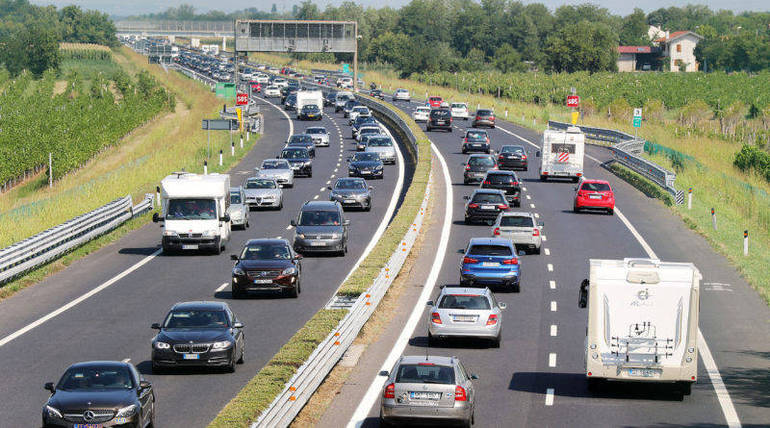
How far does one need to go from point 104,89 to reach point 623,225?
12852 cm

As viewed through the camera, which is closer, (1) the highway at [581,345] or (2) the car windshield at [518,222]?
(1) the highway at [581,345]

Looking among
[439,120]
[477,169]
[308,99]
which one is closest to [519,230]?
[477,169]

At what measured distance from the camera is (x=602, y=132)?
90.2m

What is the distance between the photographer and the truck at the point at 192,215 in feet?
134

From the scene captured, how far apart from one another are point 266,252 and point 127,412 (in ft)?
52.1

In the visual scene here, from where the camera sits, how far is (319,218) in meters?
41.2

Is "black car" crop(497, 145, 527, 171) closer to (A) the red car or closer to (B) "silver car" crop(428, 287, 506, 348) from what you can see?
(A) the red car

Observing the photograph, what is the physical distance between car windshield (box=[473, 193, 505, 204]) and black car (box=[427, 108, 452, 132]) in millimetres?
45814

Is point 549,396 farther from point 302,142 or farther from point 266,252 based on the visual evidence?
point 302,142

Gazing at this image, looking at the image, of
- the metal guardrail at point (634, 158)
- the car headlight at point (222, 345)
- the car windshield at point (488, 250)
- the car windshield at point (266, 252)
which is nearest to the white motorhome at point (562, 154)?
the metal guardrail at point (634, 158)

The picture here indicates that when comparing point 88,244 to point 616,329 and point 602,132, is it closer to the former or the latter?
point 616,329

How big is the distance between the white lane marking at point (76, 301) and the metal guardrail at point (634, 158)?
27078 millimetres

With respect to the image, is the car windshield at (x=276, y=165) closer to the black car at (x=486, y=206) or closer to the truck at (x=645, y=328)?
the black car at (x=486, y=206)


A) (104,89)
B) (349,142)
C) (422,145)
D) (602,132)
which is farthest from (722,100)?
(104,89)
